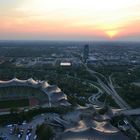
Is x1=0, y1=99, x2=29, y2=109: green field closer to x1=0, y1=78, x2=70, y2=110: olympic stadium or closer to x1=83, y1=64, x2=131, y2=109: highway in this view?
x1=0, y1=78, x2=70, y2=110: olympic stadium

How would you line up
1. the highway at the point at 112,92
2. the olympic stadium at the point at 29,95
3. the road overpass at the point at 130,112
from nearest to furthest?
the road overpass at the point at 130,112 < the olympic stadium at the point at 29,95 < the highway at the point at 112,92

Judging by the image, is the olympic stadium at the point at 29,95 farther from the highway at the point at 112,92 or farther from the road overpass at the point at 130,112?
the highway at the point at 112,92

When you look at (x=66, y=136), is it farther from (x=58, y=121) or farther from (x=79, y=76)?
(x=79, y=76)

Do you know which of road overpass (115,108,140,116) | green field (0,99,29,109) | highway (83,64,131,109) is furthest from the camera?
highway (83,64,131,109)

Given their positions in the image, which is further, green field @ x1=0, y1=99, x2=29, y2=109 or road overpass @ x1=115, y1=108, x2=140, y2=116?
green field @ x1=0, y1=99, x2=29, y2=109

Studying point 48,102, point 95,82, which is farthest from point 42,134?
point 95,82

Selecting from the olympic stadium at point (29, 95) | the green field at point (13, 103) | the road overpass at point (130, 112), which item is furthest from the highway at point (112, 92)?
the green field at point (13, 103)

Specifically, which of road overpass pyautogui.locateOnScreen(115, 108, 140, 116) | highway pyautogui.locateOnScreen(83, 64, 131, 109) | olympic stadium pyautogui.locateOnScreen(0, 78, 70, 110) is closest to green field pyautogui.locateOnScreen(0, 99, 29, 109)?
olympic stadium pyautogui.locateOnScreen(0, 78, 70, 110)

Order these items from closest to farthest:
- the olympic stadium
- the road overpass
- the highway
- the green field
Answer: the road overpass, the green field, the olympic stadium, the highway

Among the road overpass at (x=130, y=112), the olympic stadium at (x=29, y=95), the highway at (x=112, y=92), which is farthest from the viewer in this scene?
the highway at (x=112, y=92)
